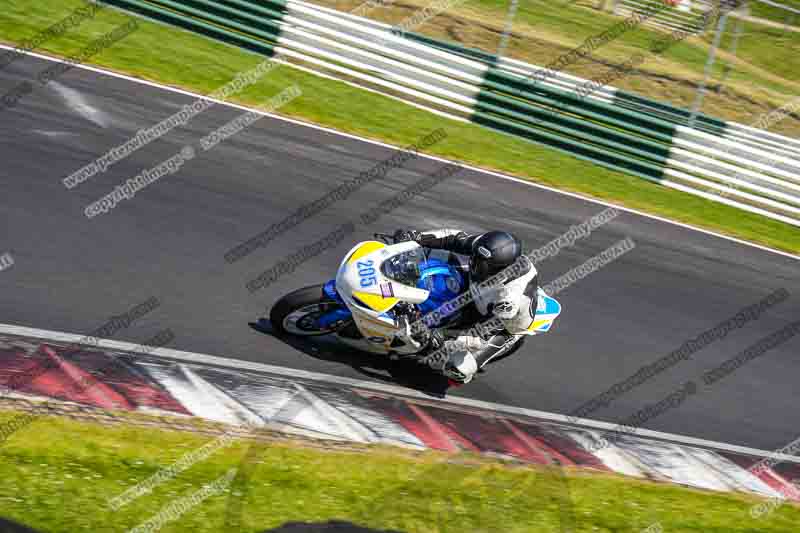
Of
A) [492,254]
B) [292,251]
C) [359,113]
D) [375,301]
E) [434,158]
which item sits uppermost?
[492,254]

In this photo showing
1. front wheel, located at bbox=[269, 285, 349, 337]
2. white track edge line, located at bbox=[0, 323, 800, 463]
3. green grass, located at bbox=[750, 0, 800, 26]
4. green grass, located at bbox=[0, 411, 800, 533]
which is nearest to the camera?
green grass, located at bbox=[0, 411, 800, 533]

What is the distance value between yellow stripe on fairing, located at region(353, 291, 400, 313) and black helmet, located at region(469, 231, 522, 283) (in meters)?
0.79

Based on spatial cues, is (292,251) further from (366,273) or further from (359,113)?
(359,113)

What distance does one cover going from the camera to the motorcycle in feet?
25.3

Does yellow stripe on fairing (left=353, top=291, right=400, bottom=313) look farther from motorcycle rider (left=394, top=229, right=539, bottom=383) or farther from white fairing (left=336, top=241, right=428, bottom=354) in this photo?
motorcycle rider (left=394, top=229, right=539, bottom=383)

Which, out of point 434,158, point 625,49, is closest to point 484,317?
point 434,158

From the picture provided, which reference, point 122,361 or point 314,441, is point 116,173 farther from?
point 314,441

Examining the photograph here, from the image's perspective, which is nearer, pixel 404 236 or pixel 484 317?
pixel 484 317

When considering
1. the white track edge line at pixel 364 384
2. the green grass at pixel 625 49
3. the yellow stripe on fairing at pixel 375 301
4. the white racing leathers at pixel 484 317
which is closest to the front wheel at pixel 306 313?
the yellow stripe on fairing at pixel 375 301

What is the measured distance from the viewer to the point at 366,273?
7.75 meters

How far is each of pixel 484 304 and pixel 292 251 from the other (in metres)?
3.03

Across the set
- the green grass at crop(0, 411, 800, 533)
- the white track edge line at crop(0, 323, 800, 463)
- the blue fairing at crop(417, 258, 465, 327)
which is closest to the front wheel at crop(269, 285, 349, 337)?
the white track edge line at crop(0, 323, 800, 463)

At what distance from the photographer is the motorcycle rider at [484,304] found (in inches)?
302

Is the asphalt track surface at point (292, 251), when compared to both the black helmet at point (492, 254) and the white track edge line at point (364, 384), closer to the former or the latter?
the white track edge line at point (364, 384)
